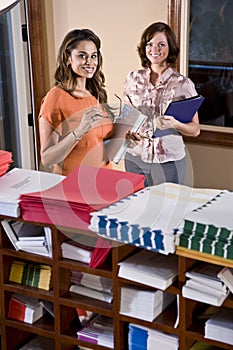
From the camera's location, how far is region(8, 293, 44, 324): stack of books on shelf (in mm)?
1875

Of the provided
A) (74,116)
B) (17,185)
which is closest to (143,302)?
(17,185)

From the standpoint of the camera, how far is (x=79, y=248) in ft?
5.69

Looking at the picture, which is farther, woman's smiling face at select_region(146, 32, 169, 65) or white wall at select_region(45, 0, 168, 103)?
white wall at select_region(45, 0, 168, 103)

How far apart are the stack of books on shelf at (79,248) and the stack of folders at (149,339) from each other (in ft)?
0.74

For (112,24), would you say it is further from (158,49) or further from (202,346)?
(202,346)

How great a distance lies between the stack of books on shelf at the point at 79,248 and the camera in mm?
1727

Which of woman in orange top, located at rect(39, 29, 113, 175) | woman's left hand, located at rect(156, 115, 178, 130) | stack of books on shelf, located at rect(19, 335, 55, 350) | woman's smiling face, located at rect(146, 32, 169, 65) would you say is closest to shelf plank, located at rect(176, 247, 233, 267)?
stack of books on shelf, located at rect(19, 335, 55, 350)

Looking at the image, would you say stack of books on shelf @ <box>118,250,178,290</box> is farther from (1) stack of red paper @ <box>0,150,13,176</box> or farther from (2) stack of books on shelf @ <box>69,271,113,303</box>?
(1) stack of red paper @ <box>0,150,13,176</box>

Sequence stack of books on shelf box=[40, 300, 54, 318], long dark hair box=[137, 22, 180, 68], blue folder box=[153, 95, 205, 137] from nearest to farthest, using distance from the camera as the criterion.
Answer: stack of books on shelf box=[40, 300, 54, 318], blue folder box=[153, 95, 205, 137], long dark hair box=[137, 22, 180, 68]

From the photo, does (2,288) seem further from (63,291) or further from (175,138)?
(175,138)

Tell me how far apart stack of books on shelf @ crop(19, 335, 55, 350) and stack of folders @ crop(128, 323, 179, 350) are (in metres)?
0.37

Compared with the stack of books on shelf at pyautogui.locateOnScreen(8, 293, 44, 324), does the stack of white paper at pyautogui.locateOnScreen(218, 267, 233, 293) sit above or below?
above

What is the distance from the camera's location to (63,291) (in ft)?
5.87

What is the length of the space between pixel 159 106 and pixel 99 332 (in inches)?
66.5
